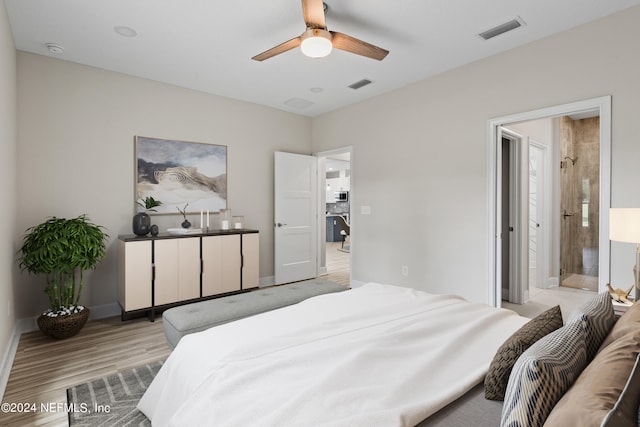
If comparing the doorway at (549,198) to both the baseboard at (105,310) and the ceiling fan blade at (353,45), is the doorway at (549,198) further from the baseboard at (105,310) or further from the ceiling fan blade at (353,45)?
the baseboard at (105,310)

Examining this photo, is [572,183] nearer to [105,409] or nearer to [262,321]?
[262,321]

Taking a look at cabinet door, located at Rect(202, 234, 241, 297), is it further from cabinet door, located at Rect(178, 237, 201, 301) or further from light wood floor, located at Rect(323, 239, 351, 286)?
light wood floor, located at Rect(323, 239, 351, 286)

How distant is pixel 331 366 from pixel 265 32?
110 inches

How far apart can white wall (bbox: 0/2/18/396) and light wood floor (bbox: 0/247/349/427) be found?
155mm

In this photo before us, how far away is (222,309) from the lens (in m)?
2.52

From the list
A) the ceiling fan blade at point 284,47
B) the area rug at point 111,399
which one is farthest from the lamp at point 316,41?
the area rug at point 111,399

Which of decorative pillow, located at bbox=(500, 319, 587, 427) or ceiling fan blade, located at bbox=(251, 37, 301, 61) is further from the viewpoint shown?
ceiling fan blade, located at bbox=(251, 37, 301, 61)

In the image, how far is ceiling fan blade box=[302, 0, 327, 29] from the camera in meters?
2.21

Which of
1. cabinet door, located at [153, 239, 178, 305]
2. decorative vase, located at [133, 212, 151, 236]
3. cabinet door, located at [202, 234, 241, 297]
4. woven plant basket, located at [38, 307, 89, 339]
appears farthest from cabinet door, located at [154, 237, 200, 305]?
woven plant basket, located at [38, 307, 89, 339]

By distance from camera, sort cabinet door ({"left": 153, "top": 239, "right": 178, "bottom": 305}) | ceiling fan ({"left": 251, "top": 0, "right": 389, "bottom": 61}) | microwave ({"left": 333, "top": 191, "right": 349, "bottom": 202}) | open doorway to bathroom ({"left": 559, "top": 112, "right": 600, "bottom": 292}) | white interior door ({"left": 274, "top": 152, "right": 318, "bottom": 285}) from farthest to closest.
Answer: microwave ({"left": 333, "top": 191, "right": 349, "bottom": 202}) < open doorway to bathroom ({"left": 559, "top": 112, "right": 600, "bottom": 292}) < white interior door ({"left": 274, "top": 152, "right": 318, "bottom": 285}) < cabinet door ({"left": 153, "top": 239, "right": 178, "bottom": 305}) < ceiling fan ({"left": 251, "top": 0, "right": 389, "bottom": 61})

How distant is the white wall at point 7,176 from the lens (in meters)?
2.40

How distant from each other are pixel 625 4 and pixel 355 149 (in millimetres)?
3051

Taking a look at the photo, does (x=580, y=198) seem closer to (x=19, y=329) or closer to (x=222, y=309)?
(x=222, y=309)

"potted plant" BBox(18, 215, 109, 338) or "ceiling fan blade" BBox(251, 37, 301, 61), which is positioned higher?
"ceiling fan blade" BBox(251, 37, 301, 61)
